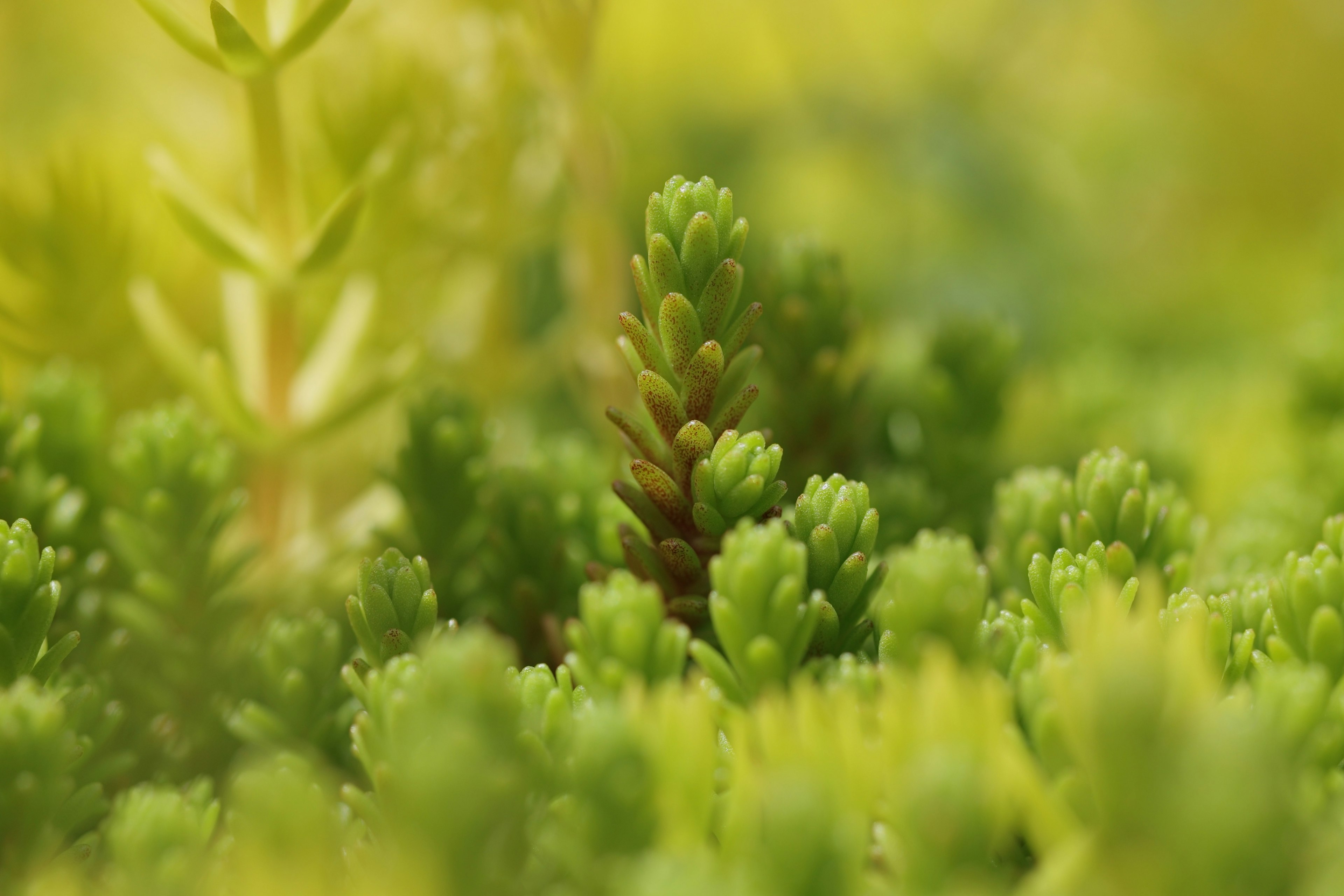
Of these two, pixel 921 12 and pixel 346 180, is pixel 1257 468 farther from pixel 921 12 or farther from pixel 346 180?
pixel 921 12

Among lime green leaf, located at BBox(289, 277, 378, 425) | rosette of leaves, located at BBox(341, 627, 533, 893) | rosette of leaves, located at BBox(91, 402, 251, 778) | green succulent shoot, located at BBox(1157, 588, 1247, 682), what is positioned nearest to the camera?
rosette of leaves, located at BBox(341, 627, 533, 893)

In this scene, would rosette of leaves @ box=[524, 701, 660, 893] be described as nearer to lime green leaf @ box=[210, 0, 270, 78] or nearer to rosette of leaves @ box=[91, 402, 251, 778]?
rosette of leaves @ box=[91, 402, 251, 778]

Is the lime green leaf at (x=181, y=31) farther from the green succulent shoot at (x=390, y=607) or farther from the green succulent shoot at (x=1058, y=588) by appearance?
the green succulent shoot at (x=1058, y=588)

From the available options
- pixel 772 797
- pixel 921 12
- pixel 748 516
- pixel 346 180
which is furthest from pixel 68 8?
pixel 772 797

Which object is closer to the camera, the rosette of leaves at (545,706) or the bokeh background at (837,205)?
the rosette of leaves at (545,706)

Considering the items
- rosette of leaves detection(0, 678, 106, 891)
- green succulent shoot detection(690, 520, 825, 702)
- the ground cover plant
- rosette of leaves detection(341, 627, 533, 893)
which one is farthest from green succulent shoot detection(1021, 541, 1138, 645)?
rosette of leaves detection(0, 678, 106, 891)

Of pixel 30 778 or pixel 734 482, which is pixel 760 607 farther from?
pixel 30 778

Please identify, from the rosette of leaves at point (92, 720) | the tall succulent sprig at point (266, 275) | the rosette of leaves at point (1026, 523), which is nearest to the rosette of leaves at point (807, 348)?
the rosette of leaves at point (1026, 523)
